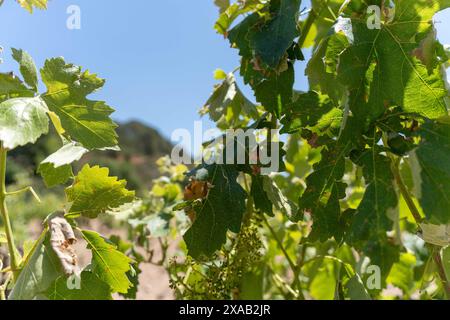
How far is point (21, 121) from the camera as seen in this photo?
1.00m

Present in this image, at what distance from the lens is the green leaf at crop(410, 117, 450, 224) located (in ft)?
3.17

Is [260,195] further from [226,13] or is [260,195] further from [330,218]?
[226,13]

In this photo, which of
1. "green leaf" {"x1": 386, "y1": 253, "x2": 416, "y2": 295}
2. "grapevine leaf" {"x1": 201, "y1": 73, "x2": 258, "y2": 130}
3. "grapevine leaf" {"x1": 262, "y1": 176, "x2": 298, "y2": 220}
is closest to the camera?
"grapevine leaf" {"x1": 262, "y1": 176, "x2": 298, "y2": 220}

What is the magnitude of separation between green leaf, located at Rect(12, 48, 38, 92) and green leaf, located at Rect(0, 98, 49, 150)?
0.29ft

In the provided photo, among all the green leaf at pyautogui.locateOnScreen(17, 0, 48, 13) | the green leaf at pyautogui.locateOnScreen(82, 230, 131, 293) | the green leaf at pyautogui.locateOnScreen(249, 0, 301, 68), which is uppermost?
the green leaf at pyautogui.locateOnScreen(17, 0, 48, 13)

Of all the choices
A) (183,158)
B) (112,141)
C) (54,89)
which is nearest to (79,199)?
(112,141)

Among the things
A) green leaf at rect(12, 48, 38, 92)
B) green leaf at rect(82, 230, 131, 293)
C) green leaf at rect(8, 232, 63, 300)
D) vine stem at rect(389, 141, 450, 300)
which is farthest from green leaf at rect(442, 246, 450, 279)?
green leaf at rect(12, 48, 38, 92)

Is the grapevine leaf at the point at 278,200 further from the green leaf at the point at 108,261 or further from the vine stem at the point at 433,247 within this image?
the green leaf at the point at 108,261

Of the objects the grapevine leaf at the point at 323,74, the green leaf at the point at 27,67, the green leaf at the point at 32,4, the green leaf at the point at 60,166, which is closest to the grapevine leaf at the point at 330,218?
the grapevine leaf at the point at 323,74

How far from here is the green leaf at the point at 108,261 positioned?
3.61ft

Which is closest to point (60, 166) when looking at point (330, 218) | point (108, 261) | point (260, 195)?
point (108, 261)

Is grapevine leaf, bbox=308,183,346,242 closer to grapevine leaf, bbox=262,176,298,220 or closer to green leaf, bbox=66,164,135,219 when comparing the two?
grapevine leaf, bbox=262,176,298,220

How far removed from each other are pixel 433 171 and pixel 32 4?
99cm
